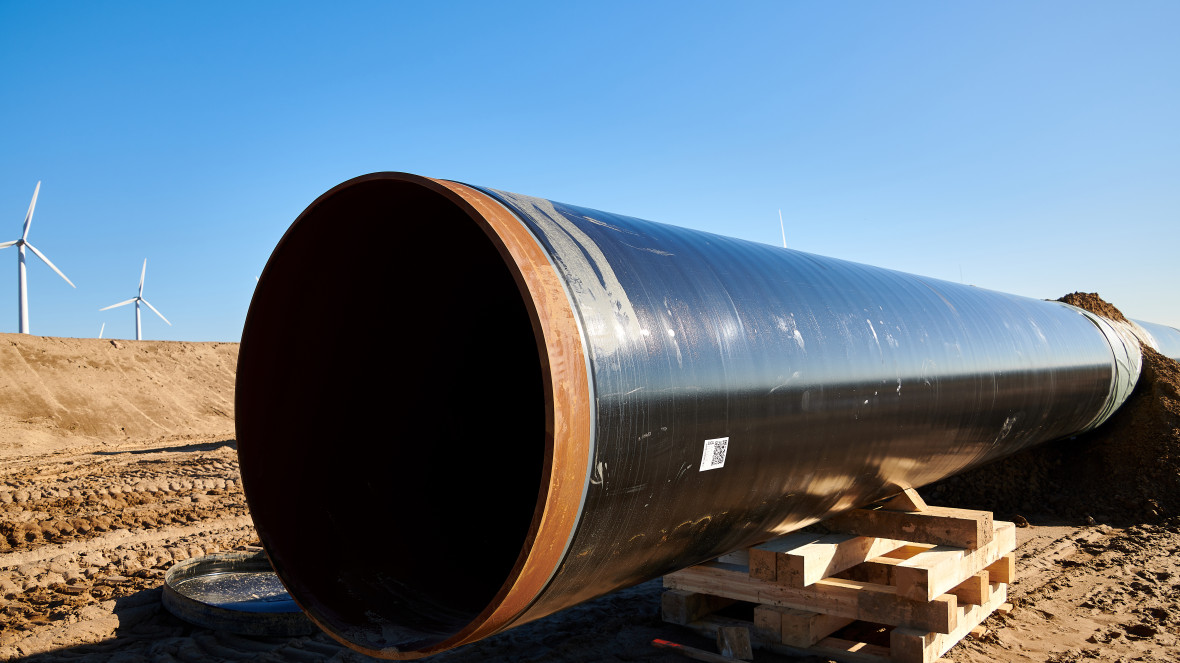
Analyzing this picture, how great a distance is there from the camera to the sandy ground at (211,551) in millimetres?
4414

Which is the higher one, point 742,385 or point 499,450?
point 742,385

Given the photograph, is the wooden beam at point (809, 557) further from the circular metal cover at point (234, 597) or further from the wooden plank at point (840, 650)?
the circular metal cover at point (234, 597)

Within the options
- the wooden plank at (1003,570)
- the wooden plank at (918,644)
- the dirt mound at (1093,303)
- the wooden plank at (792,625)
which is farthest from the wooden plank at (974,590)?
the dirt mound at (1093,303)

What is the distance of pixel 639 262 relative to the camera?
95.7 inches

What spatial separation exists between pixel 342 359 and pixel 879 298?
2.61 metres

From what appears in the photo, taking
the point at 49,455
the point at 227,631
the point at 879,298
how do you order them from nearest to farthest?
the point at 879,298 < the point at 227,631 < the point at 49,455

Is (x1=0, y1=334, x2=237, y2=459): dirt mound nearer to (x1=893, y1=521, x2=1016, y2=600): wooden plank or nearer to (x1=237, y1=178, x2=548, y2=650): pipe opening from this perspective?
(x1=237, y1=178, x2=548, y2=650): pipe opening

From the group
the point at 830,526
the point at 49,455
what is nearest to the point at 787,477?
the point at 830,526

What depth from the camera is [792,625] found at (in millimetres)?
3980

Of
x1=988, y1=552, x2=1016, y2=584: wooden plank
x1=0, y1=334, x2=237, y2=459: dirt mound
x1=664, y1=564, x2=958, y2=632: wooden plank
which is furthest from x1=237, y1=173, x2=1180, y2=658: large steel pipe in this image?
x1=0, y1=334, x2=237, y2=459: dirt mound

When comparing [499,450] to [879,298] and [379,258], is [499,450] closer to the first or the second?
[379,258]

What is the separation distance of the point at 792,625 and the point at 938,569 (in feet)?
2.71

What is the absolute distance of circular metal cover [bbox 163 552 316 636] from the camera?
4.68m

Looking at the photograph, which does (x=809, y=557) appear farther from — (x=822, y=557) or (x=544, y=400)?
(x=544, y=400)
